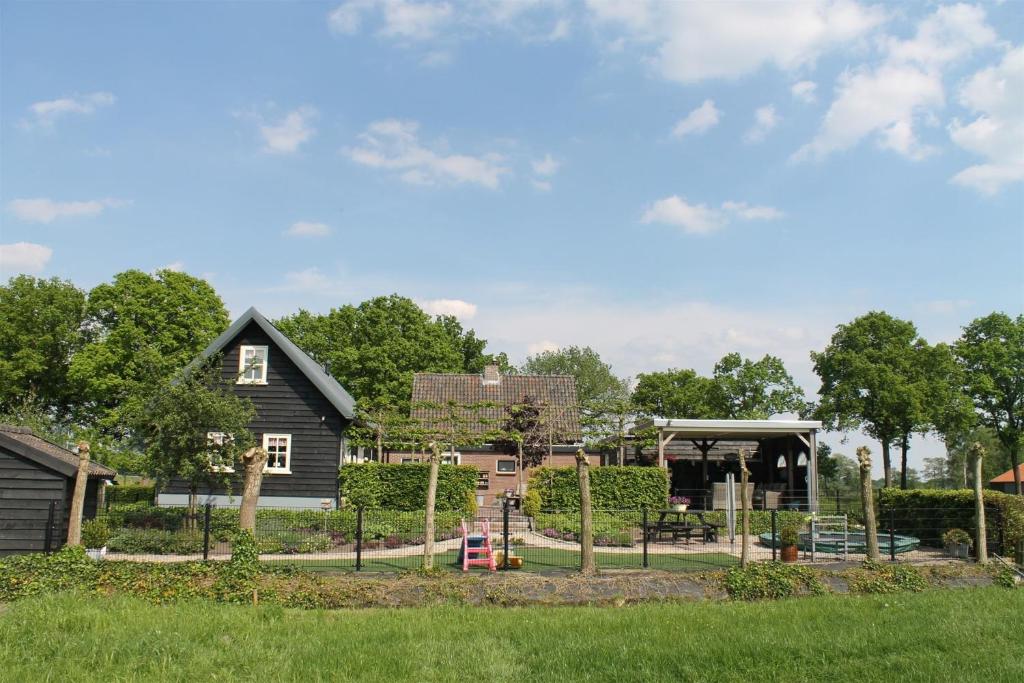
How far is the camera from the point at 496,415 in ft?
114

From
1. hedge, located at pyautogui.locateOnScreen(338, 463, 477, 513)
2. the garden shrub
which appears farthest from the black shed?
the garden shrub

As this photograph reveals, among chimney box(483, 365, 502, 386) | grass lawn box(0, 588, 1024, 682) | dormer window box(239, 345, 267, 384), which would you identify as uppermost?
chimney box(483, 365, 502, 386)

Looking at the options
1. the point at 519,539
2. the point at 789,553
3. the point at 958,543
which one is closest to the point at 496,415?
the point at 519,539

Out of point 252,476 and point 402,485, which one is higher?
point 252,476

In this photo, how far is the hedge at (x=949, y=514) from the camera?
15195 millimetres

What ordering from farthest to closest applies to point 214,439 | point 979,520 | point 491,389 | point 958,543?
point 491,389, point 214,439, point 958,543, point 979,520

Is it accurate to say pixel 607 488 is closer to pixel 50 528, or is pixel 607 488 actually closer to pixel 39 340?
pixel 50 528

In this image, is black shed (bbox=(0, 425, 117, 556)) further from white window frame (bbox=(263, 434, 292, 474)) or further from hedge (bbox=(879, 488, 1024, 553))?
hedge (bbox=(879, 488, 1024, 553))

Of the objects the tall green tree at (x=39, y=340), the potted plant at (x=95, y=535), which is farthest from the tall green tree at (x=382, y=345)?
the potted plant at (x=95, y=535)

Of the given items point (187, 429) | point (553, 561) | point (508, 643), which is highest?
point (187, 429)

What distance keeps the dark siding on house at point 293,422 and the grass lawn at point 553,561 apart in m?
8.50

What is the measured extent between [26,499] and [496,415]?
22135 millimetres

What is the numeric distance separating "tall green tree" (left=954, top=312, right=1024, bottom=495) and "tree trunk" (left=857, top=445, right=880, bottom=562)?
3445 centimetres

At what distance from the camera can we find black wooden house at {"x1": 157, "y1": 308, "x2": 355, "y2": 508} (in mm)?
24781
